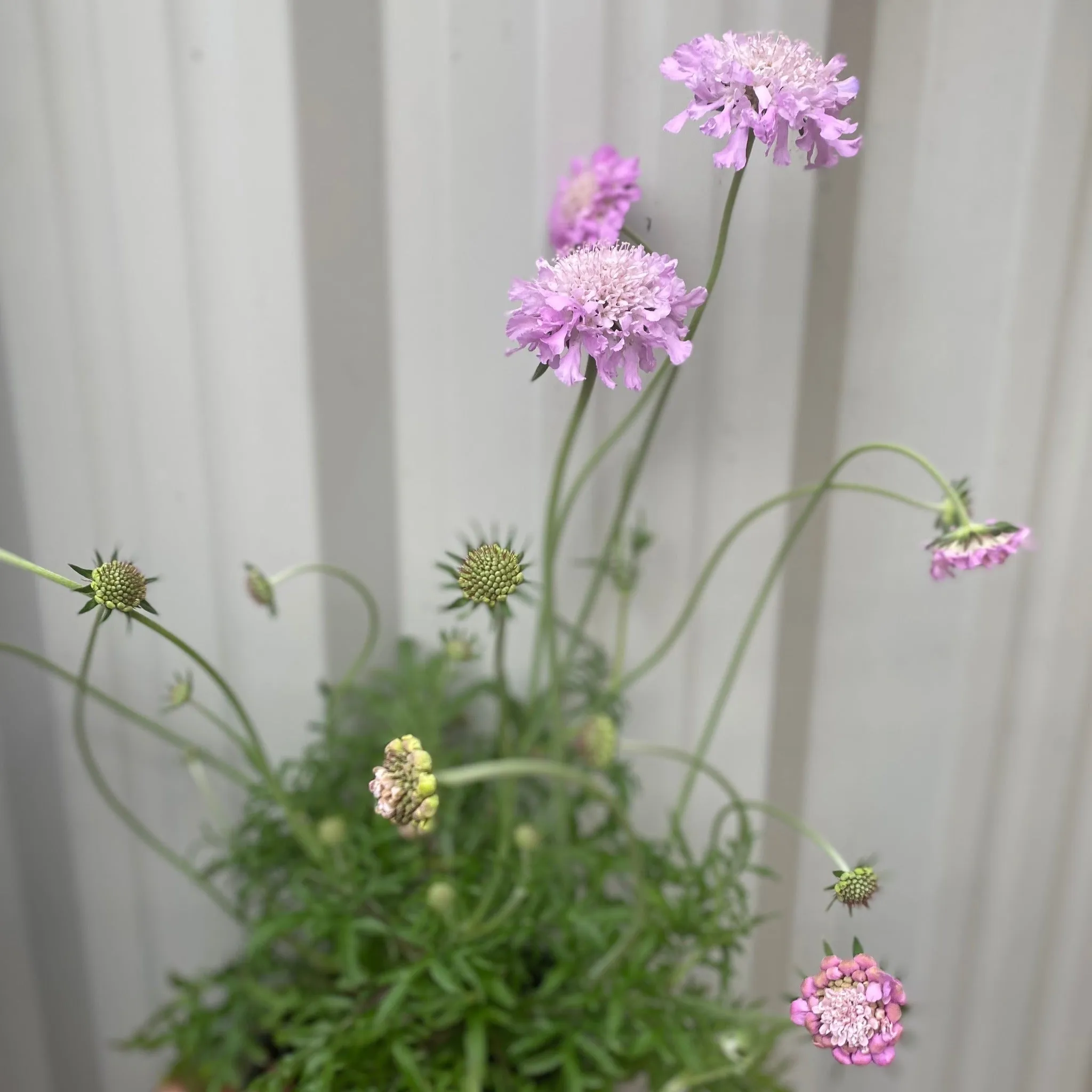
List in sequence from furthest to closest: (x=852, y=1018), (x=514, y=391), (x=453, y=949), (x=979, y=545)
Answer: (x=514, y=391) → (x=453, y=949) → (x=979, y=545) → (x=852, y=1018)

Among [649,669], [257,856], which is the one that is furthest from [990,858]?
[257,856]

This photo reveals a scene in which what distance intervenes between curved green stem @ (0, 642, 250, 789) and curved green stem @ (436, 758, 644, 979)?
161mm

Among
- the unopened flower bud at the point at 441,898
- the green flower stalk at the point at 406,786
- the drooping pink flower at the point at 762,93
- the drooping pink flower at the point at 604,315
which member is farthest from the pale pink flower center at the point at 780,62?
the unopened flower bud at the point at 441,898

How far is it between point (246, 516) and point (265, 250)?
197 mm

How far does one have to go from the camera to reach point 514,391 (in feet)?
2.48

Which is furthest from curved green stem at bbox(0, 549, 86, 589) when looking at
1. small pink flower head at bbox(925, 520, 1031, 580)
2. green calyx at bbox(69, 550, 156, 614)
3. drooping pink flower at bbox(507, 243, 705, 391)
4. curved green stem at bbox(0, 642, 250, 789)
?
small pink flower head at bbox(925, 520, 1031, 580)

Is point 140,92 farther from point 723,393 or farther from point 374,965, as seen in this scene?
point 374,965

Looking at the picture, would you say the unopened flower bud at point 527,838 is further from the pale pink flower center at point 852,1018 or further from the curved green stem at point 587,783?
the pale pink flower center at point 852,1018

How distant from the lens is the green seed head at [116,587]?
460 millimetres

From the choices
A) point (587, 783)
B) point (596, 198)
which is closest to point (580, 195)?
point (596, 198)

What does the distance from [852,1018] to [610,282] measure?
0.36 metres

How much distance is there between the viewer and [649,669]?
31.3 inches

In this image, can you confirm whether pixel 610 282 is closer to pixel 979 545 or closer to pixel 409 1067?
pixel 979 545

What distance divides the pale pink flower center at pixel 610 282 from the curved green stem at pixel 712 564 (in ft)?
0.60
